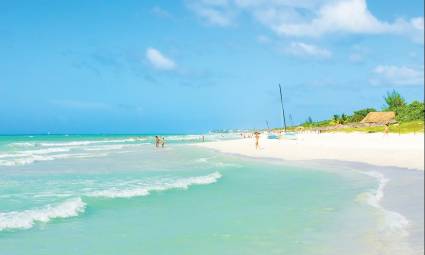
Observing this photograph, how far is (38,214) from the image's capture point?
10.4 metres

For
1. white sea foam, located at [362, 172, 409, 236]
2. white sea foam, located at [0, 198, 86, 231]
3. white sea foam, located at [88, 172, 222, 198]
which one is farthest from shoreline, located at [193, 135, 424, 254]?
white sea foam, located at [0, 198, 86, 231]

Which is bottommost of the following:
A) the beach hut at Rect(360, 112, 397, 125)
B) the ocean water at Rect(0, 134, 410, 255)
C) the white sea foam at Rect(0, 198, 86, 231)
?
the ocean water at Rect(0, 134, 410, 255)

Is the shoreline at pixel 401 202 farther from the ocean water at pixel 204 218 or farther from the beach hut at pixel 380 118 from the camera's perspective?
the beach hut at pixel 380 118

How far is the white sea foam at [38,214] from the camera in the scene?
9.49m

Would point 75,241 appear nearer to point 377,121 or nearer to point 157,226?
point 157,226

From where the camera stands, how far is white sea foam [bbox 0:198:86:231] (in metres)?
9.49

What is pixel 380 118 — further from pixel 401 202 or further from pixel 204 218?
pixel 204 218

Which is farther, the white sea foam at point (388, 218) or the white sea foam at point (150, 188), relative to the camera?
the white sea foam at point (150, 188)

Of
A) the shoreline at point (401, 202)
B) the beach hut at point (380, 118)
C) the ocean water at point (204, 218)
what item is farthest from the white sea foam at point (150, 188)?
the beach hut at point (380, 118)

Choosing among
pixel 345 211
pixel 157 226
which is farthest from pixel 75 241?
pixel 345 211

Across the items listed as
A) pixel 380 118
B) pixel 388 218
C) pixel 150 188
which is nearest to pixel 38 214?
pixel 150 188

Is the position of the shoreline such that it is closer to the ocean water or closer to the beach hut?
the ocean water

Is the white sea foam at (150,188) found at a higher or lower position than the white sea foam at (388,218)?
higher

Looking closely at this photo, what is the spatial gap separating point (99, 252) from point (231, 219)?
3379 mm
